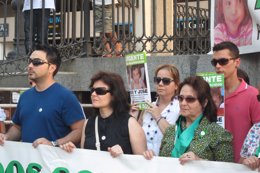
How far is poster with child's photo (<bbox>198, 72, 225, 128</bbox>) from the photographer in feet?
14.2

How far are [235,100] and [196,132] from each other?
Answer: 23.4 inches

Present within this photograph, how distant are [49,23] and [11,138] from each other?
4577 mm

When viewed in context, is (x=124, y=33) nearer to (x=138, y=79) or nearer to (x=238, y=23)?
(x=238, y=23)

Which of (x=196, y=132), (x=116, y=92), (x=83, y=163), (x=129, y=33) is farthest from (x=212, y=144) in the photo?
(x=129, y=33)

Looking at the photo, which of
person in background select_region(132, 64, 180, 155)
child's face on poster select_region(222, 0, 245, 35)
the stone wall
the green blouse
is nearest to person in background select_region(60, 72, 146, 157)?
person in background select_region(132, 64, 180, 155)

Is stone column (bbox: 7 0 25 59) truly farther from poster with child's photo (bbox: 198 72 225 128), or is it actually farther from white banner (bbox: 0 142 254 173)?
poster with child's photo (bbox: 198 72 225 128)

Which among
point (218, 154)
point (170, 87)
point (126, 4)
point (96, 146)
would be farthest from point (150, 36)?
point (218, 154)

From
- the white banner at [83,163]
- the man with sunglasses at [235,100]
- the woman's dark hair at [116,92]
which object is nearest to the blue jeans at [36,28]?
the white banner at [83,163]

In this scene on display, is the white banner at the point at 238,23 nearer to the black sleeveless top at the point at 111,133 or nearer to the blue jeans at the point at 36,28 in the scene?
the black sleeveless top at the point at 111,133

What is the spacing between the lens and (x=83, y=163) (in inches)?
180

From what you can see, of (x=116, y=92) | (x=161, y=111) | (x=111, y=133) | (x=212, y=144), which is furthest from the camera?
(x=161, y=111)

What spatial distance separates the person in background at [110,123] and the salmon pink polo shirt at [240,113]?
700 mm

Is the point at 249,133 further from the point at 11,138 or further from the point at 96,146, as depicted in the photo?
the point at 11,138

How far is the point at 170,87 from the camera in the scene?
492 centimetres
